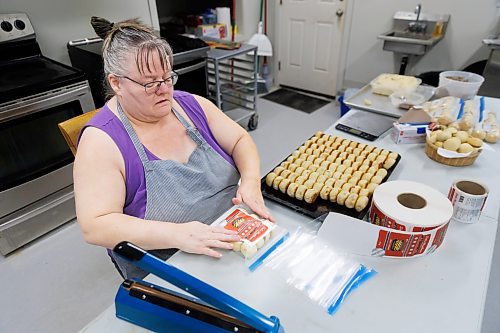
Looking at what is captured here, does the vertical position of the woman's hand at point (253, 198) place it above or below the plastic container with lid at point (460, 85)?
below

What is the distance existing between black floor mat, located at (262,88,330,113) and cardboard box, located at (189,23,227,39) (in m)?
1.00

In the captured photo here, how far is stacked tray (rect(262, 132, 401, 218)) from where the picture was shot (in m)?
1.02

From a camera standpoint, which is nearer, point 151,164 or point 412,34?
point 151,164

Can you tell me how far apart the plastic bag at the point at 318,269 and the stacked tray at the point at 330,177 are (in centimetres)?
14

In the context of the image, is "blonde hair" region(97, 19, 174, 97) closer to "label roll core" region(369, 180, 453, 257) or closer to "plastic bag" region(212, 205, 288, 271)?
"plastic bag" region(212, 205, 288, 271)

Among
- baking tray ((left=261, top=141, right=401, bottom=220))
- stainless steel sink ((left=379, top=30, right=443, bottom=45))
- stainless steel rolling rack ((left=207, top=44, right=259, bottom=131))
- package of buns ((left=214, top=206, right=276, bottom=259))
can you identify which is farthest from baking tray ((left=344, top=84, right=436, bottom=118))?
stainless steel sink ((left=379, top=30, right=443, bottom=45))

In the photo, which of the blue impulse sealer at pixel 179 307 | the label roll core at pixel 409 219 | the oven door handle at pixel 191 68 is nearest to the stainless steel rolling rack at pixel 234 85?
the oven door handle at pixel 191 68

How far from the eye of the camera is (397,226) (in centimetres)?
84

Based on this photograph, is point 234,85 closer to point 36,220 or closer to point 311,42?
point 311,42

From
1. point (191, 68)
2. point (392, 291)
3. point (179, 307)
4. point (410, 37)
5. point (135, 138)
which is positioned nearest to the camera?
point (179, 307)

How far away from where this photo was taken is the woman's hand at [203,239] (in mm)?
855

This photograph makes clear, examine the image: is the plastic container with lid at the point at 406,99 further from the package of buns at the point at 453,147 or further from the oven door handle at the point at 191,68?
the oven door handle at the point at 191,68

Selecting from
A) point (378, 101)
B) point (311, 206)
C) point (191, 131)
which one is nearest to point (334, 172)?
point (311, 206)

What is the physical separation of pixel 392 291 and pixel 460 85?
131 cm
